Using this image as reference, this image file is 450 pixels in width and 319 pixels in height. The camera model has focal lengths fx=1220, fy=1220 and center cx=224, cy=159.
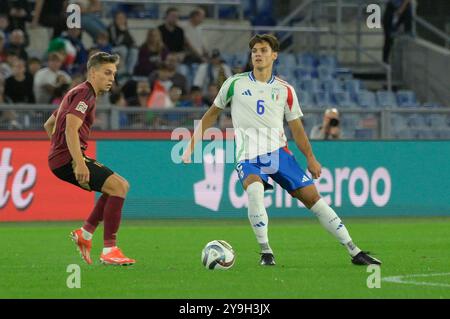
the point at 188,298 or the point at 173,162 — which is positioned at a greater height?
the point at 173,162

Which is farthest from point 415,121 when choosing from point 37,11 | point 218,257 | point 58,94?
point 218,257

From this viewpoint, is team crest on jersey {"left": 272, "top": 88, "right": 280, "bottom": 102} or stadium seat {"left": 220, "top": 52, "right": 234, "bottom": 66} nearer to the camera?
team crest on jersey {"left": 272, "top": 88, "right": 280, "bottom": 102}

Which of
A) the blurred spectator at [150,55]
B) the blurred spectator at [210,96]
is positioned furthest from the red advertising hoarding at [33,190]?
the blurred spectator at [150,55]

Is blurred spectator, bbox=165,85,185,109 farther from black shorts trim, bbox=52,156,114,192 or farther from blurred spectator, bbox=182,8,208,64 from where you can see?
black shorts trim, bbox=52,156,114,192

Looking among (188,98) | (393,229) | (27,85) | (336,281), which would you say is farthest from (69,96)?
(188,98)

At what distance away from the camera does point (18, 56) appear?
75.5 feet

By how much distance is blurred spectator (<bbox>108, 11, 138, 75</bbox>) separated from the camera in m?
24.5

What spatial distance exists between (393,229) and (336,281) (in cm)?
796

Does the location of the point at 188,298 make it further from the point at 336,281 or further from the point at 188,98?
the point at 188,98

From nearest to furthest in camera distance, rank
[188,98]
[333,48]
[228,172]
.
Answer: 1. [228,172]
2. [188,98]
3. [333,48]

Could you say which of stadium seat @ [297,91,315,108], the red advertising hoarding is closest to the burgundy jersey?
the red advertising hoarding

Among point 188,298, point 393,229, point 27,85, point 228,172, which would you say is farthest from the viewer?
point 27,85

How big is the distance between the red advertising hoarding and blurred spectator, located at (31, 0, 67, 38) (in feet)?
16.5

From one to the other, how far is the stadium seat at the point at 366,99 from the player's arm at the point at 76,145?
15764mm
